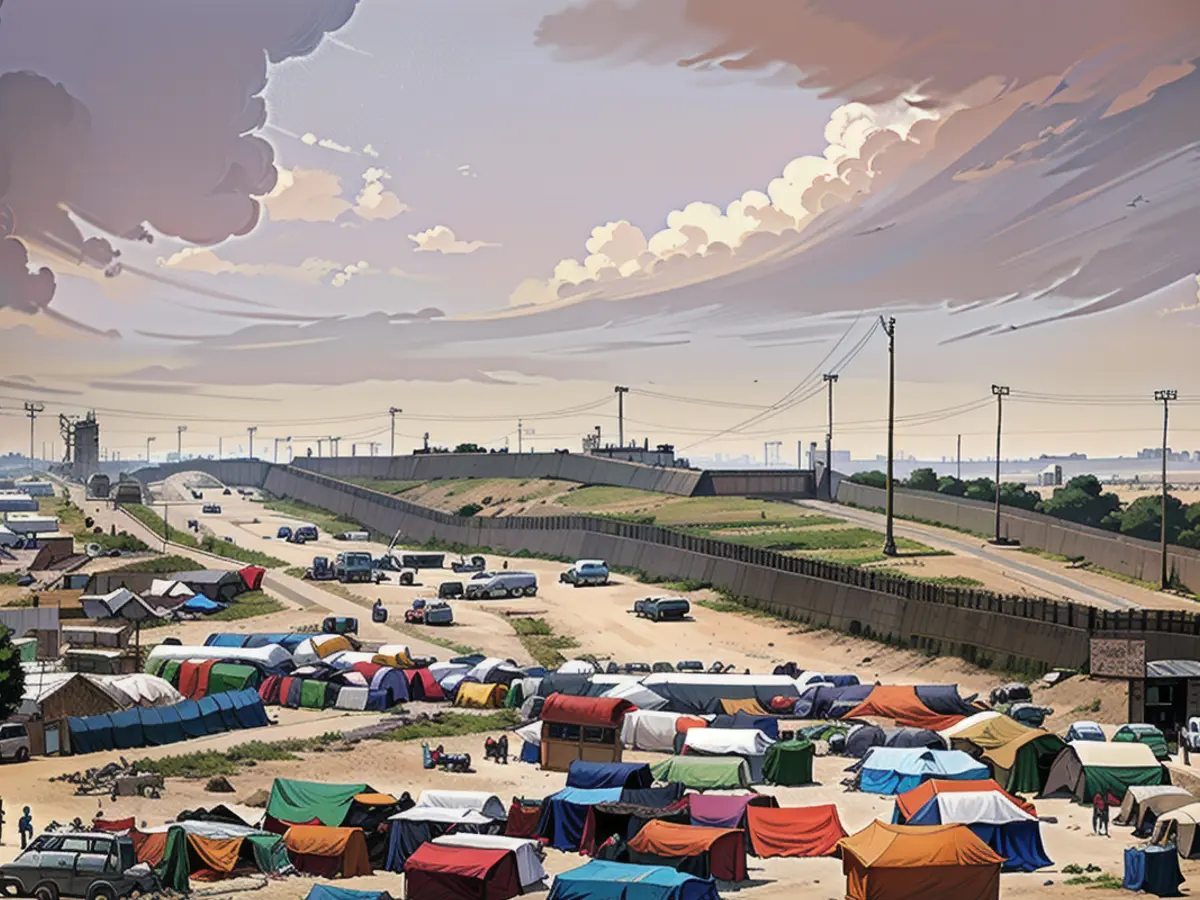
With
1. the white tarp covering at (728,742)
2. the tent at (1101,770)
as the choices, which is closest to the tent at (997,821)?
the tent at (1101,770)

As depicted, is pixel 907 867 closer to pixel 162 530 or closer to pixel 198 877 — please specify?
pixel 198 877

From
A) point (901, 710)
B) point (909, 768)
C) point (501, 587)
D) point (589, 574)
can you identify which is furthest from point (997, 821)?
point (589, 574)

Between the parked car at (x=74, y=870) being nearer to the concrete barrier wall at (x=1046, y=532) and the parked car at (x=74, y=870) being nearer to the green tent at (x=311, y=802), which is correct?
the green tent at (x=311, y=802)

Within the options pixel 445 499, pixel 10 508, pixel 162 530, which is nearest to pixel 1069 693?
pixel 162 530

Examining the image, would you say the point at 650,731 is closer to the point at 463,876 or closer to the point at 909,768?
the point at 909,768

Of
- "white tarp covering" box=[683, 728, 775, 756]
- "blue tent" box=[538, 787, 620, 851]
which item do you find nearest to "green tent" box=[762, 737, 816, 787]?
"white tarp covering" box=[683, 728, 775, 756]

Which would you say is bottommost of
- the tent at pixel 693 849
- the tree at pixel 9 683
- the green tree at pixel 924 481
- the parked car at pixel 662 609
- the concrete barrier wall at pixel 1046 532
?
the parked car at pixel 662 609
